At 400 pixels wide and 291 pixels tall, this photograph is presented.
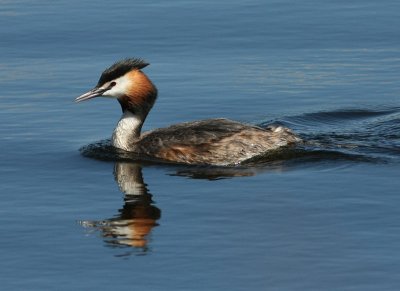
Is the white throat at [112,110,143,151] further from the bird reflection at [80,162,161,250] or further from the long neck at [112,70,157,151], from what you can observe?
the bird reflection at [80,162,161,250]

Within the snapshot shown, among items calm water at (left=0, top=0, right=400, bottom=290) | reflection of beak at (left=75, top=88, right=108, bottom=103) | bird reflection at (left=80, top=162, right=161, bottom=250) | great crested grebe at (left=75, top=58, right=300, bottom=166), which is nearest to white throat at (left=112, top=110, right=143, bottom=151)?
great crested grebe at (left=75, top=58, right=300, bottom=166)

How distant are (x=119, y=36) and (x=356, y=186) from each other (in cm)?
701

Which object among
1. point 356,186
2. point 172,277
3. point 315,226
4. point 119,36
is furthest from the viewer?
point 119,36

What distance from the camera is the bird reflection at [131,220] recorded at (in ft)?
39.8

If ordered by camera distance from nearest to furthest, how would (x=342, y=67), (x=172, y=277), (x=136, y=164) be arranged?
1. (x=172, y=277)
2. (x=136, y=164)
3. (x=342, y=67)

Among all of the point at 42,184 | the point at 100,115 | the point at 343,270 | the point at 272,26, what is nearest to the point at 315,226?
the point at 343,270

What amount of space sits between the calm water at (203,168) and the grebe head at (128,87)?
1.98ft

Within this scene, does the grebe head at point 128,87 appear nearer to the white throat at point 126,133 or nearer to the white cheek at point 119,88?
the white cheek at point 119,88

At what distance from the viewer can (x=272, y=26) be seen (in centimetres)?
1981

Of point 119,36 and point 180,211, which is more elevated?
point 119,36

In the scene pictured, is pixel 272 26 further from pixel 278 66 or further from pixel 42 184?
pixel 42 184

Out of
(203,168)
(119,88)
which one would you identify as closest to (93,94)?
(119,88)

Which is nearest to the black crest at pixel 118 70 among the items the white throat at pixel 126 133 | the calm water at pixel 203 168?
the white throat at pixel 126 133

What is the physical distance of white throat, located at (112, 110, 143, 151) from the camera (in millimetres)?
15516
